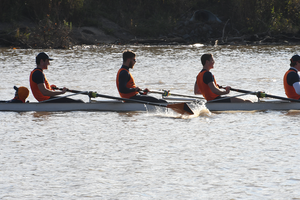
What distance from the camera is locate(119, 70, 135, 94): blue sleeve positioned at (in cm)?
1095

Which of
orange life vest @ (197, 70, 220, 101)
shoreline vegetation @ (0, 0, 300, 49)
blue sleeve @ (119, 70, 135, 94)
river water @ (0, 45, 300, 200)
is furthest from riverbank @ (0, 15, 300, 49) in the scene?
orange life vest @ (197, 70, 220, 101)

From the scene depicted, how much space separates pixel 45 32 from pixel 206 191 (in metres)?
30.5

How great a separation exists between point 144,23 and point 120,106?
31913 millimetres

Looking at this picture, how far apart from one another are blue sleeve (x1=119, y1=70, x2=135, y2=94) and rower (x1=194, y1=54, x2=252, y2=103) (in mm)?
1603

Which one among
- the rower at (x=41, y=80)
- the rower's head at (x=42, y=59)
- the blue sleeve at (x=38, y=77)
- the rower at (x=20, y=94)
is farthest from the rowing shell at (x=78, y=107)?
the rower's head at (x=42, y=59)

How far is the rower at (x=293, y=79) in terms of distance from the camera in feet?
35.4

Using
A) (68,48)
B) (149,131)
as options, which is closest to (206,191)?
(149,131)

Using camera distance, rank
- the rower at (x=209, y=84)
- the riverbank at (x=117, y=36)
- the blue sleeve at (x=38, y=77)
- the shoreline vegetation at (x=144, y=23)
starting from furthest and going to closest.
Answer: the shoreline vegetation at (x=144, y=23) < the riverbank at (x=117, y=36) < the blue sleeve at (x=38, y=77) < the rower at (x=209, y=84)

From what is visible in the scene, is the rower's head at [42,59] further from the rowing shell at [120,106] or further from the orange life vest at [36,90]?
the rowing shell at [120,106]

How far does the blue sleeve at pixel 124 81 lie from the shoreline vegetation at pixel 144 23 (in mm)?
24003

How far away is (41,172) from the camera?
6.42m

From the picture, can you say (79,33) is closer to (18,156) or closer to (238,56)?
(238,56)

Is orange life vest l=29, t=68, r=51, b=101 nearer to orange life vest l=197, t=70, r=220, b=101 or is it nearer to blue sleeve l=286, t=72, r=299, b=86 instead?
orange life vest l=197, t=70, r=220, b=101

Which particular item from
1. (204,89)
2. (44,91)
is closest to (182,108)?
(204,89)
